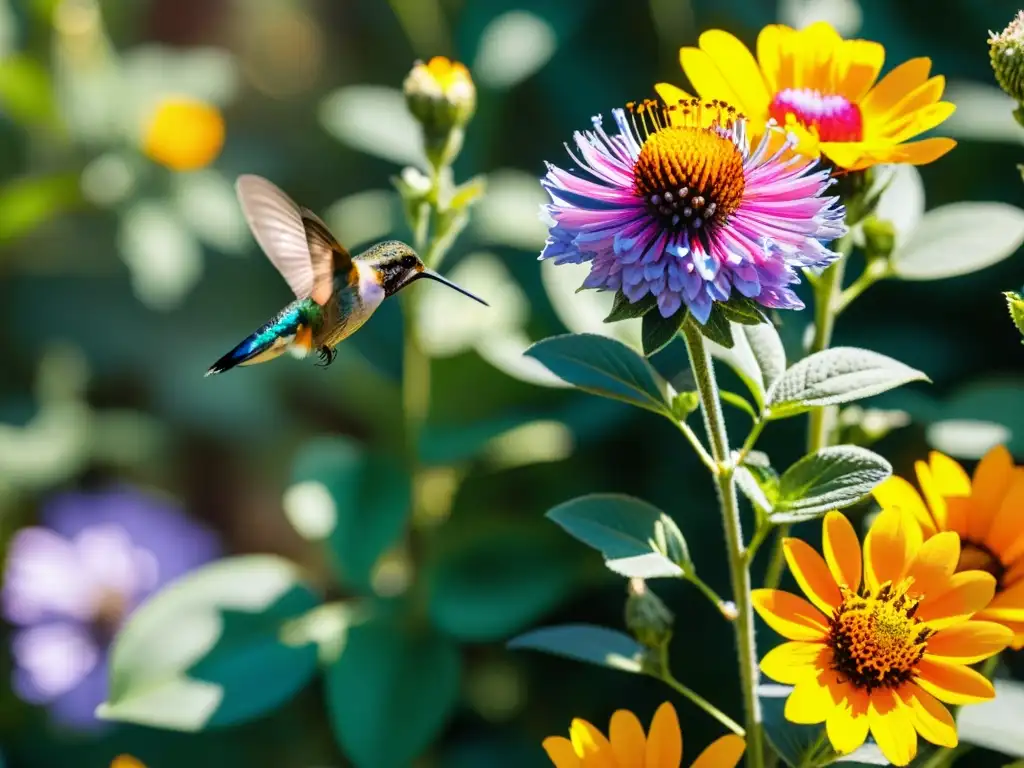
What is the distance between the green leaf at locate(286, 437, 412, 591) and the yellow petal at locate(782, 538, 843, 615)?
0.47 meters

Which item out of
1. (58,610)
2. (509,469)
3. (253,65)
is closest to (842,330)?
(509,469)

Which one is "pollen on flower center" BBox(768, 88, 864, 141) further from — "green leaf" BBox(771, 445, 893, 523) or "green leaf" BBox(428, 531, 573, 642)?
"green leaf" BBox(428, 531, 573, 642)

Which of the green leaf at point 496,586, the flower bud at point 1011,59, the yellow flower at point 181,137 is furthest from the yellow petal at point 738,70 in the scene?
the yellow flower at point 181,137

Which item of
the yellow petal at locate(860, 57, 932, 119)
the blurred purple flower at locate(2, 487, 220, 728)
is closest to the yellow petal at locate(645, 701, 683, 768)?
the yellow petal at locate(860, 57, 932, 119)

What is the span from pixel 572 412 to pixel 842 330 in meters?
0.24

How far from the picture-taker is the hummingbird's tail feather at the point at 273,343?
0.53m

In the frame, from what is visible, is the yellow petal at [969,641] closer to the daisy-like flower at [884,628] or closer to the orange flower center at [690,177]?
the daisy-like flower at [884,628]

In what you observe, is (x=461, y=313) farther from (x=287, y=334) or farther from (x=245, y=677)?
(x=287, y=334)

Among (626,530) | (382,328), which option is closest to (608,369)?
(626,530)

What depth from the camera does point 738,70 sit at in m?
0.57

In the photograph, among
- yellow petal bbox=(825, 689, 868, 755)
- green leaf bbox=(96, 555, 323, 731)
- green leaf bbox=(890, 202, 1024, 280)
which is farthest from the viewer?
green leaf bbox=(96, 555, 323, 731)

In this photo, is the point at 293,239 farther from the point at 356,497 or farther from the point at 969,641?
the point at 356,497

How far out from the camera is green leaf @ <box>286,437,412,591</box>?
0.92 meters

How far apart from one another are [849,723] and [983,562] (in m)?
0.14
